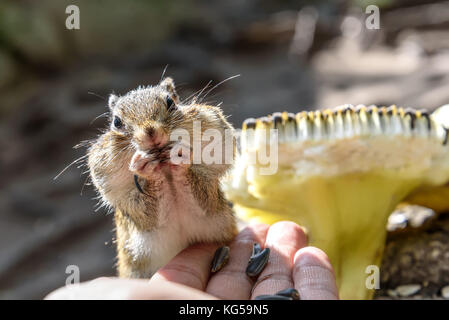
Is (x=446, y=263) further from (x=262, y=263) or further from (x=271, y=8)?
(x=271, y=8)

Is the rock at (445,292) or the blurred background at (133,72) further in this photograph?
the blurred background at (133,72)

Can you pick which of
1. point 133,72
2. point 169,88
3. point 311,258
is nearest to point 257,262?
point 311,258

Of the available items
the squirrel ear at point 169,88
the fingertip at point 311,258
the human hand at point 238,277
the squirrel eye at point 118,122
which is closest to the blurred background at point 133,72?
the squirrel ear at point 169,88

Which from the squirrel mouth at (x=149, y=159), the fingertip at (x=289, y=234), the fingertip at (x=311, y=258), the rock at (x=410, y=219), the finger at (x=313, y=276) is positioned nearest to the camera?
the finger at (x=313, y=276)

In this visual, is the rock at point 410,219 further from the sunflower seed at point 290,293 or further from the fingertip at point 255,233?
the sunflower seed at point 290,293

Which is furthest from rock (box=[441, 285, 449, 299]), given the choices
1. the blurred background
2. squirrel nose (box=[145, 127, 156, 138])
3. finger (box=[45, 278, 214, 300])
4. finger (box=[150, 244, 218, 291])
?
the blurred background

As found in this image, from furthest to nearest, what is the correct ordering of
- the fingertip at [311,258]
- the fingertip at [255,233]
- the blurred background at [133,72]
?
the blurred background at [133,72] < the fingertip at [255,233] < the fingertip at [311,258]
